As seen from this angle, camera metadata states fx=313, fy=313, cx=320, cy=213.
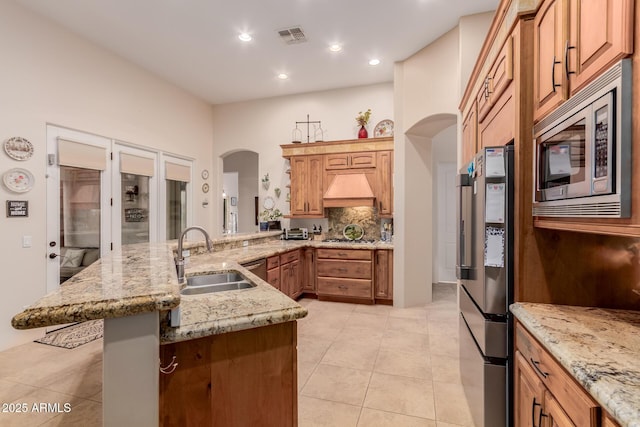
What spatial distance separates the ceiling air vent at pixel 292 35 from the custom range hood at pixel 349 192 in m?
2.05

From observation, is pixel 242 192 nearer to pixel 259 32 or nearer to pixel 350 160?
pixel 350 160

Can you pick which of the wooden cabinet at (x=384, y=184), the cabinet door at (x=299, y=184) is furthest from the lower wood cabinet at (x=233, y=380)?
the cabinet door at (x=299, y=184)

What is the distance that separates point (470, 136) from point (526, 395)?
2.12 m

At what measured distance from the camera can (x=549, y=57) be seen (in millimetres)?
1473

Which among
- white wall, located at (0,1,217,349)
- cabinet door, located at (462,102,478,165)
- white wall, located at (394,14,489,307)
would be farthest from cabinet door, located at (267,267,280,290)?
cabinet door, located at (462,102,478,165)

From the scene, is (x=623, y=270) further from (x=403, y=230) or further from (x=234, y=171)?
(x=234, y=171)

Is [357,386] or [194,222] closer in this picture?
[357,386]

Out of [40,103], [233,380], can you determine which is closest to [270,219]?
[40,103]

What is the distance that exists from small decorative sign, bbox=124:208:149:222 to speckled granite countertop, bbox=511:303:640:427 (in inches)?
195

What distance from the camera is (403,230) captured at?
14.7 ft

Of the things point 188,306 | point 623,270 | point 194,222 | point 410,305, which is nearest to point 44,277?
point 194,222

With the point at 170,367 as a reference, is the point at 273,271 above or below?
below

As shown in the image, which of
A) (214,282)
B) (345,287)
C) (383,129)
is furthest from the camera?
(383,129)

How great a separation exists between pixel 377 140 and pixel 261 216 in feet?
8.44
